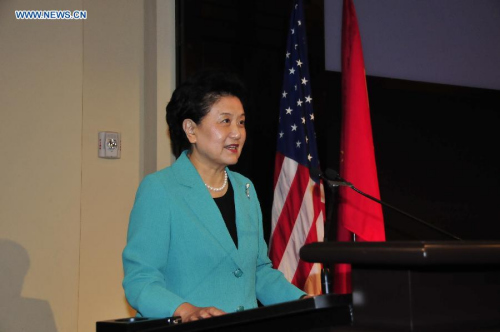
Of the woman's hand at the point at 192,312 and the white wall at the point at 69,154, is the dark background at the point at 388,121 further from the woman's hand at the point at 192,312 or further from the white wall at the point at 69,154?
the woman's hand at the point at 192,312

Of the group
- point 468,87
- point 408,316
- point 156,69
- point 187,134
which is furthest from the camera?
point 468,87

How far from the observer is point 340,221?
3830 mm

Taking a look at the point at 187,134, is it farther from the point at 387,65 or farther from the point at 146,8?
the point at 387,65

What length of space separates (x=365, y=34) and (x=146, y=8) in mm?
1707

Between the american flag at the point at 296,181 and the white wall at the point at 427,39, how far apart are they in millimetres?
572

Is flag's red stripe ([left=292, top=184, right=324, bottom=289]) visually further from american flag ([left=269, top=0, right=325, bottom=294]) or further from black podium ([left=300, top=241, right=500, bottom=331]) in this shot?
black podium ([left=300, top=241, right=500, bottom=331])

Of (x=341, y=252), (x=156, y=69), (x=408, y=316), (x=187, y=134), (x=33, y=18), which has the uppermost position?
(x=33, y=18)

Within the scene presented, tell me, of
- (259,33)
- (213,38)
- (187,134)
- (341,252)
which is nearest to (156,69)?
(213,38)

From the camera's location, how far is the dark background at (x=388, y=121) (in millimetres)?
3715

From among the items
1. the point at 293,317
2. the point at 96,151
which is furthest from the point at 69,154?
the point at 293,317

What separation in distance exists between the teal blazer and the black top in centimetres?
3

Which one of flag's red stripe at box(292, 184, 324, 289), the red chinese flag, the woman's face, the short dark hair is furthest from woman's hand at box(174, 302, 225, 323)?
the red chinese flag

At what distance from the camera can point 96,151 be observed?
3.50 metres

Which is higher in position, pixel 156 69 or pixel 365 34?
pixel 365 34
